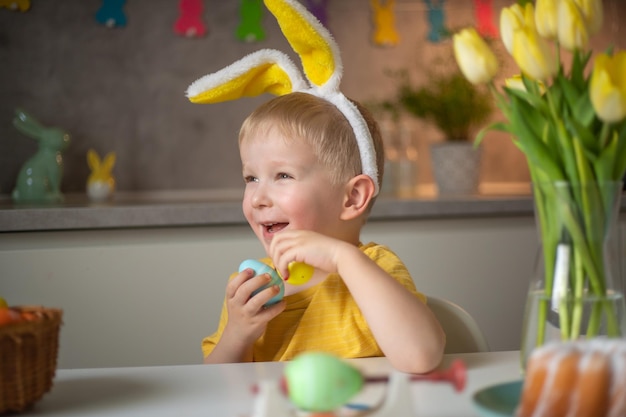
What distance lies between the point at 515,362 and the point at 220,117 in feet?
6.37

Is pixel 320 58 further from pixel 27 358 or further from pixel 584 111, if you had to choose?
pixel 27 358

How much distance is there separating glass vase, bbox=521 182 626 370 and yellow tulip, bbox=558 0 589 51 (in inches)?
5.1

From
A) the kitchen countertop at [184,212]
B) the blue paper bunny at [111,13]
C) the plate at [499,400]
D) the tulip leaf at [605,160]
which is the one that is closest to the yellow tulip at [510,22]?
the tulip leaf at [605,160]

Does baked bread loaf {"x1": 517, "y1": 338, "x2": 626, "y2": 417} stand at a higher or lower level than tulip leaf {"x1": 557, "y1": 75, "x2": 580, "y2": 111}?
lower

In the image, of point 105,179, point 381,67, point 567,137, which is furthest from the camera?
point 381,67

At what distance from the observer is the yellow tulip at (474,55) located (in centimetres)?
77

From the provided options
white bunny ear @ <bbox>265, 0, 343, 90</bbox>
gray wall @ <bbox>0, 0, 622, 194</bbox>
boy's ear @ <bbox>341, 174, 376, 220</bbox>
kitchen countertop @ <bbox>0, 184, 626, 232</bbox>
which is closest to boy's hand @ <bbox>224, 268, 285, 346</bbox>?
boy's ear @ <bbox>341, 174, 376, 220</bbox>

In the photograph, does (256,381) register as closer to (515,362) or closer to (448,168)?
(515,362)

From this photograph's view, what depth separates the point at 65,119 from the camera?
2.68m

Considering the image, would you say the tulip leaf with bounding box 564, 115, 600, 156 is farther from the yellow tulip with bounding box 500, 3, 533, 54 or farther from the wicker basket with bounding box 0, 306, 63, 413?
the wicker basket with bounding box 0, 306, 63, 413

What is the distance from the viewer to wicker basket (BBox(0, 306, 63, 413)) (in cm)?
74

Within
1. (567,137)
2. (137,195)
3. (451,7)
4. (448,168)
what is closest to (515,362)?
(567,137)

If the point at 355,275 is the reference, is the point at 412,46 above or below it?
above

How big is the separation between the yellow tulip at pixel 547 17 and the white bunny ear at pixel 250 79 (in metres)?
0.53
